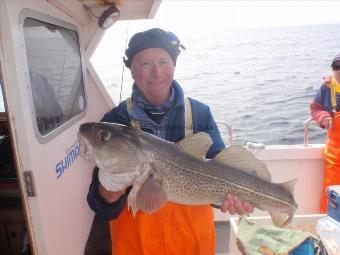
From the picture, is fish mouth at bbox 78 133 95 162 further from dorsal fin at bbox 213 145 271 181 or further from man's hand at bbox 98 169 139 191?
dorsal fin at bbox 213 145 271 181

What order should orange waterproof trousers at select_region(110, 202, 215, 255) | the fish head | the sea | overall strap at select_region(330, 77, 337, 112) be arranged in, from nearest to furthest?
the fish head
orange waterproof trousers at select_region(110, 202, 215, 255)
overall strap at select_region(330, 77, 337, 112)
the sea

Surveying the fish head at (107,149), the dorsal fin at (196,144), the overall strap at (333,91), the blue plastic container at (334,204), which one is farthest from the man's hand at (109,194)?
the overall strap at (333,91)

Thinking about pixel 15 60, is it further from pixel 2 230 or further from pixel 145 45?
pixel 2 230

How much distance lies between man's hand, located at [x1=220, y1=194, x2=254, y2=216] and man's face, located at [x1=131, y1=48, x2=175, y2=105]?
91cm

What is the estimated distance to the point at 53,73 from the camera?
3402 millimetres

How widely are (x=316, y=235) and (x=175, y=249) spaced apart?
5.59 ft

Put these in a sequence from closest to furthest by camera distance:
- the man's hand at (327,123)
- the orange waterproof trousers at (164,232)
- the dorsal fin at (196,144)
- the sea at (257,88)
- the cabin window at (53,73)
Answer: the dorsal fin at (196,144)
the orange waterproof trousers at (164,232)
the cabin window at (53,73)
the man's hand at (327,123)
the sea at (257,88)

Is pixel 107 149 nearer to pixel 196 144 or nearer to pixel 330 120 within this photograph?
pixel 196 144

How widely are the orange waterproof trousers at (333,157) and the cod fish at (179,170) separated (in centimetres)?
287

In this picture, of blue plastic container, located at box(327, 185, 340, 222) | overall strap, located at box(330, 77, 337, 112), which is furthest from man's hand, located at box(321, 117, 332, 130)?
blue plastic container, located at box(327, 185, 340, 222)

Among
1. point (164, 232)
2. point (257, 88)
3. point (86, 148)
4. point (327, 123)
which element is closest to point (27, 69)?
point (86, 148)

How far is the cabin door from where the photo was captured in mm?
2262

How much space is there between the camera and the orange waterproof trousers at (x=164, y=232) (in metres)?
2.42

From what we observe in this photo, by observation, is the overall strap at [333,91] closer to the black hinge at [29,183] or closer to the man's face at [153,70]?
the man's face at [153,70]
